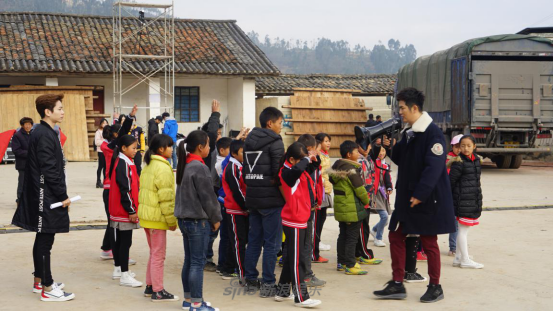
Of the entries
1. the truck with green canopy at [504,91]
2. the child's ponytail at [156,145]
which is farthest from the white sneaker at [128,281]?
the truck with green canopy at [504,91]

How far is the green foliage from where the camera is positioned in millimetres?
121000

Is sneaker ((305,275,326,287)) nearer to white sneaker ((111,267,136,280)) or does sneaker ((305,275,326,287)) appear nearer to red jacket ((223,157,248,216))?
red jacket ((223,157,248,216))

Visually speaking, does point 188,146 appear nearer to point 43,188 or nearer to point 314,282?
point 43,188

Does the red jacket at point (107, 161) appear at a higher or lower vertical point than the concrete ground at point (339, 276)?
higher

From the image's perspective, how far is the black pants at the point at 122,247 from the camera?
636 cm

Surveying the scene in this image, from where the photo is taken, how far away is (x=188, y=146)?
224 inches

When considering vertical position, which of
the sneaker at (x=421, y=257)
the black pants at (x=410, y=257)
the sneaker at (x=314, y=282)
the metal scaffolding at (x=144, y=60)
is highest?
the metal scaffolding at (x=144, y=60)

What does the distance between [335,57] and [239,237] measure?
4969 inches

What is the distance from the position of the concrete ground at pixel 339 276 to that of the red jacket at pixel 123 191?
0.68m

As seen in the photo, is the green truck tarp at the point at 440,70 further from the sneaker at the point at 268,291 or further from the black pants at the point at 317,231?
the sneaker at the point at 268,291

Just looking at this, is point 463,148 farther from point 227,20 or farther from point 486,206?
point 227,20

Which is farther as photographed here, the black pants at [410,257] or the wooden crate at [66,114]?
the wooden crate at [66,114]

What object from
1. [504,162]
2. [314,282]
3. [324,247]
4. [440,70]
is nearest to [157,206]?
[314,282]

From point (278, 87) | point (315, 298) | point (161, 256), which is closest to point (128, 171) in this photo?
point (161, 256)
